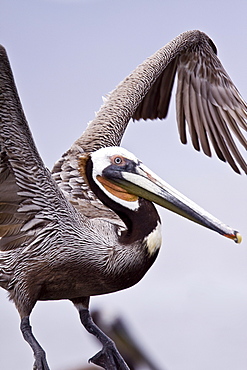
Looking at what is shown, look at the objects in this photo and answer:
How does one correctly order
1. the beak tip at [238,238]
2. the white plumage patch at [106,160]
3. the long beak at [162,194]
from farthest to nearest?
the white plumage patch at [106,160]
the long beak at [162,194]
the beak tip at [238,238]

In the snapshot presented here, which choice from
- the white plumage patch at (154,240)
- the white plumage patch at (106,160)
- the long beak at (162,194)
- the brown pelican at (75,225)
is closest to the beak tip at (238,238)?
the brown pelican at (75,225)

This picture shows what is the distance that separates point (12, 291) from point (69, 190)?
1078mm

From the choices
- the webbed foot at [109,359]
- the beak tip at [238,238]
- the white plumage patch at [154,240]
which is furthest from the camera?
the webbed foot at [109,359]

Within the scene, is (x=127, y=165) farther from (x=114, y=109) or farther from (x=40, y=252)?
(x=114, y=109)

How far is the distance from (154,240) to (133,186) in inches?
16.9

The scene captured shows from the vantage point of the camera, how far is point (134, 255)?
5.14m

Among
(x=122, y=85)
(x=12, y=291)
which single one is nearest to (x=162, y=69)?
(x=122, y=85)

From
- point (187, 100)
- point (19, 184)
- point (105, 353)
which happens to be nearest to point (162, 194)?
point (19, 184)

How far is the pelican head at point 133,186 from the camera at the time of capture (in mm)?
5090

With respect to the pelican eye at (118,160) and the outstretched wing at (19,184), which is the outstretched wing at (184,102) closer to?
the pelican eye at (118,160)

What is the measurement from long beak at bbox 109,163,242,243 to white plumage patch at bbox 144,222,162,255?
0.18 metres

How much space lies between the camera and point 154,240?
5125 mm

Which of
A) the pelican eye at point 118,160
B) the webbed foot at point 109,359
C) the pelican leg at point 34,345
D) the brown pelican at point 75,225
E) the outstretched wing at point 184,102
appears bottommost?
the webbed foot at point 109,359

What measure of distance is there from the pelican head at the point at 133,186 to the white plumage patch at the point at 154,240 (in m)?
0.18
